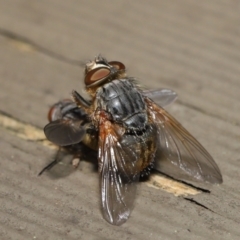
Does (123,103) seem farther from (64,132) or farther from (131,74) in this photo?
(131,74)

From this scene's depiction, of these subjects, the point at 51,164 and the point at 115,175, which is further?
the point at 51,164

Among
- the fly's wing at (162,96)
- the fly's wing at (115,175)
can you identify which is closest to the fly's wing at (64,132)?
the fly's wing at (115,175)

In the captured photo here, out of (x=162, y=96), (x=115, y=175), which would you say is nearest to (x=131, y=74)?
(x=162, y=96)

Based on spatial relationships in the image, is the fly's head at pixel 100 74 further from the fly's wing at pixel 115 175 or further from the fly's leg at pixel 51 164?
the fly's leg at pixel 51 164

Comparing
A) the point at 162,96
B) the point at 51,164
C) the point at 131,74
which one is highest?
the point at 162,96

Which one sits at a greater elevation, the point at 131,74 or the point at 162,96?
the point at 162,96
